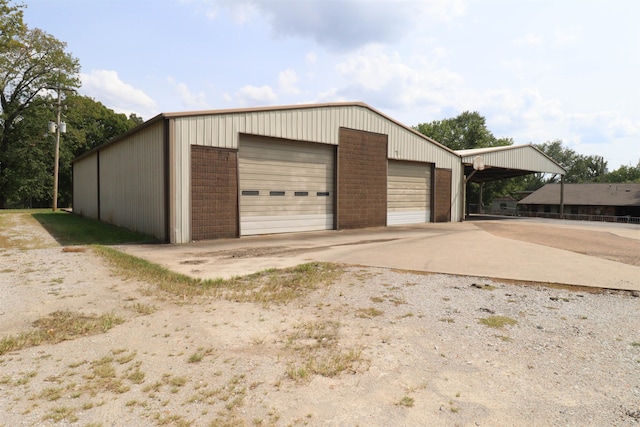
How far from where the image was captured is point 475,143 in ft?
183

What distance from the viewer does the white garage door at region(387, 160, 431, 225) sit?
2008 centimetres

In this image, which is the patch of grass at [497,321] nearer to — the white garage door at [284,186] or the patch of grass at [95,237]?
the white garage door at [284,186]

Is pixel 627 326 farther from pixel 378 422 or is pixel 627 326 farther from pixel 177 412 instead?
pixel 177 412

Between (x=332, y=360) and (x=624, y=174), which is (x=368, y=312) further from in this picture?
(x=624, y=174)

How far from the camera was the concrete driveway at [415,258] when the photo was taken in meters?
7.59

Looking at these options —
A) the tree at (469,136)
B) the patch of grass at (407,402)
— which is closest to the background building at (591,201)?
the tree at (469,136)

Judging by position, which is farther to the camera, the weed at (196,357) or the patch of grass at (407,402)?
the weed at (196,357)

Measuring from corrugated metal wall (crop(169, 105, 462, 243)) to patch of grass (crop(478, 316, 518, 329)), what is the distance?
391 inches

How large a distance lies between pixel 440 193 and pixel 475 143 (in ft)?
123

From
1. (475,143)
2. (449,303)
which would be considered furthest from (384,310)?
(475,143)

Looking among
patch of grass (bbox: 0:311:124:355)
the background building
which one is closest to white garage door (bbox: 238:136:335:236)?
patch of grass (bbox: 0:311:124:355)

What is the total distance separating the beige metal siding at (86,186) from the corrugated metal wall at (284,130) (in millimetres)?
12517

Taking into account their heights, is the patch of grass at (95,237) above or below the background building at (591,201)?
below

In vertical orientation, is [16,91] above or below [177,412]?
above
